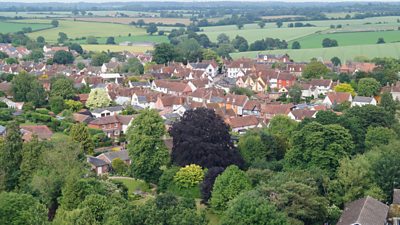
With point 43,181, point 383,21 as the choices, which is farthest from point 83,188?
point 383,21

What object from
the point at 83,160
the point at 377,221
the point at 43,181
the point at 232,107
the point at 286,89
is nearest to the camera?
the point at 377,221

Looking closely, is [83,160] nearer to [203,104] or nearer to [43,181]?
[43,181]

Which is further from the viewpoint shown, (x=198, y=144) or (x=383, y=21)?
(x=383, y=21)

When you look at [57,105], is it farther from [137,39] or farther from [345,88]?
[137,39]

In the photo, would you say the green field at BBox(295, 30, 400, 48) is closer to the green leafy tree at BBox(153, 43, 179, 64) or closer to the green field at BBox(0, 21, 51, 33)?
the green leafy tree at BBox(153, 43, 179, 64)

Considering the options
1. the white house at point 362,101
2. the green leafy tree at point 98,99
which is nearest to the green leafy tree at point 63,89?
the green leafy tree at point 98,99

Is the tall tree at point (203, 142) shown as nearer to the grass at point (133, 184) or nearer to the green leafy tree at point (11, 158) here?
the grass at point (133, 184)

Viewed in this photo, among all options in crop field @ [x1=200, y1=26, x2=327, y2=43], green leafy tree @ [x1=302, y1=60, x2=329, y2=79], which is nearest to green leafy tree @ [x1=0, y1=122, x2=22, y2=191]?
green leafy tree @ [x1=302, y1=60, x2=329, y2=79]
